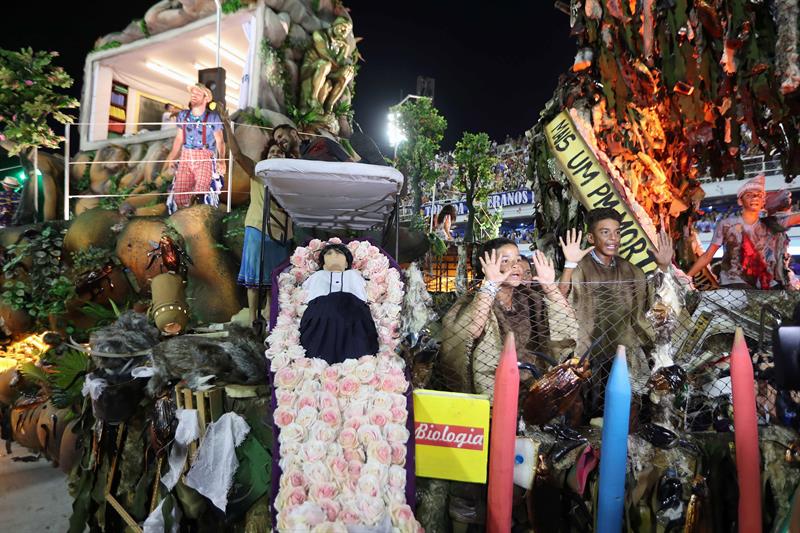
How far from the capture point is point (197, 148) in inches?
327

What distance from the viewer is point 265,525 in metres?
2.77

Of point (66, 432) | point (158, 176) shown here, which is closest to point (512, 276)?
point (66, 432)

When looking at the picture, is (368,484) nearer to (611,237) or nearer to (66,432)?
(611,237)

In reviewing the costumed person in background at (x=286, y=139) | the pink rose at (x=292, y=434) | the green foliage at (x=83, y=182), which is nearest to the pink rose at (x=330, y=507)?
the pink rose at (x=292, y=434)

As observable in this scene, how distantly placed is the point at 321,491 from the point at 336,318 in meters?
1.00

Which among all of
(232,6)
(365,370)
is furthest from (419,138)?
(365,370)

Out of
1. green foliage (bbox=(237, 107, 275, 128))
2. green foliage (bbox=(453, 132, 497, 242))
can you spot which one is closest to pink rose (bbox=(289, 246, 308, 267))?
green foliage (bbox=(237, 107, 275, 128))

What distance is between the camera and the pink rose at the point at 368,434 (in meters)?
2.61

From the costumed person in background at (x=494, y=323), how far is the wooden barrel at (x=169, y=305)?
2095 millimetres

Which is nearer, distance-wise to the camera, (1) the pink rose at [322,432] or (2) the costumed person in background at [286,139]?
(1) the pink rose at [322,432]

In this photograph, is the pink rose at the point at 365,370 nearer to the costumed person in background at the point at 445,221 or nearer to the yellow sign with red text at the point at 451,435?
the yellow sign with red text at the point at 451,435

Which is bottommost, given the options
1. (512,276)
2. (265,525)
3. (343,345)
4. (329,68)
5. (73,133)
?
(265,525)

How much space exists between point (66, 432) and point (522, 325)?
505cm

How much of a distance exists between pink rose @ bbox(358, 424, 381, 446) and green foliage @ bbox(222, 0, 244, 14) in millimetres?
11471
